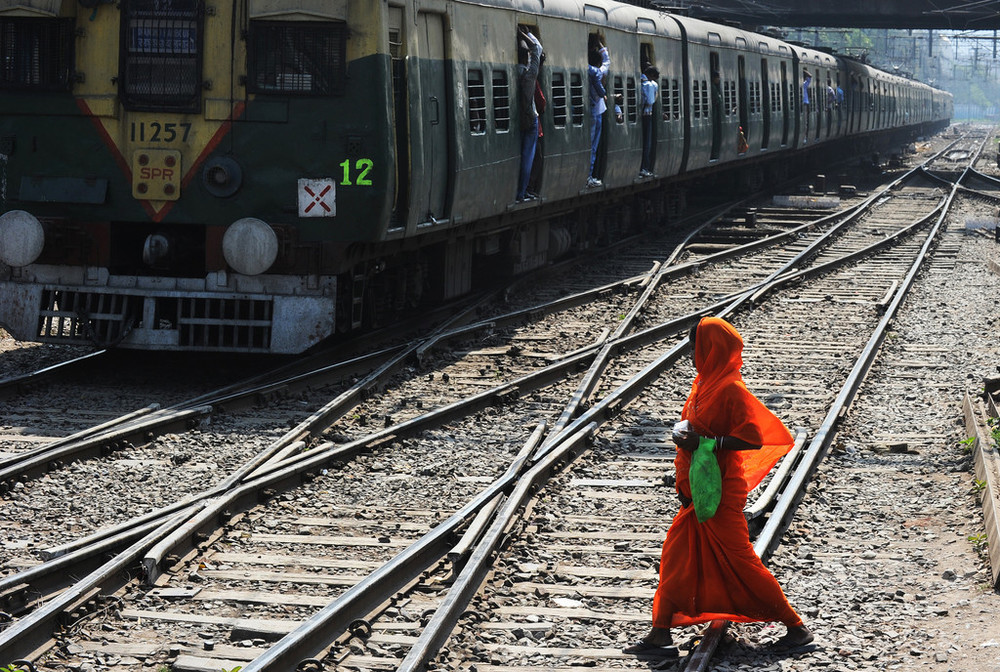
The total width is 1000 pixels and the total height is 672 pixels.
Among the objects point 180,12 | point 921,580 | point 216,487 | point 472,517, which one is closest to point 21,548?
point 216,487

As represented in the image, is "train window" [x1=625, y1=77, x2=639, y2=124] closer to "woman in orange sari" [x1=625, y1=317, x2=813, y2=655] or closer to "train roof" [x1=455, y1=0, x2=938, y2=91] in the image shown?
"train roof" [x1=455, y1=0, x2=938, y2=91]

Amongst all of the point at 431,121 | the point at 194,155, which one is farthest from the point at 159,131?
the point at 431,121

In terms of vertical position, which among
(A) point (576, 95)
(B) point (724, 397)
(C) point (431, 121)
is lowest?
(B) point (724, 397)

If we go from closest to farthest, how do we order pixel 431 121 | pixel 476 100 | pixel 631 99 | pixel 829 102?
pixel 431 121 < pixel 476 100 < pixel 631 99 < pixel 829 102

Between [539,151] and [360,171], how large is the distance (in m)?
4.63

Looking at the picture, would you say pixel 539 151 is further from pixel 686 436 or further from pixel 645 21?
pixel 686 436

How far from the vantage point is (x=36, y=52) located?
1086 centimetres

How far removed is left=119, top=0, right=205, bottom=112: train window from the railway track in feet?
9.44

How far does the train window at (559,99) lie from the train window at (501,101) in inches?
55.2

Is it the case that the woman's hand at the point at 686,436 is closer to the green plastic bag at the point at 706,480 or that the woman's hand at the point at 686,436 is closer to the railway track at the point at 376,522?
the green plastic bag at the point at 706,480

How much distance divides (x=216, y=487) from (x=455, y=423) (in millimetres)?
2455

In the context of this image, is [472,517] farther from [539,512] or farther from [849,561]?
[849,561]

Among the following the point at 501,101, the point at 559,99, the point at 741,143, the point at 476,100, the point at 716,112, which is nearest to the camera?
the point at 476,100

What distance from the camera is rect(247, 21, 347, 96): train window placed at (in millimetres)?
10703
